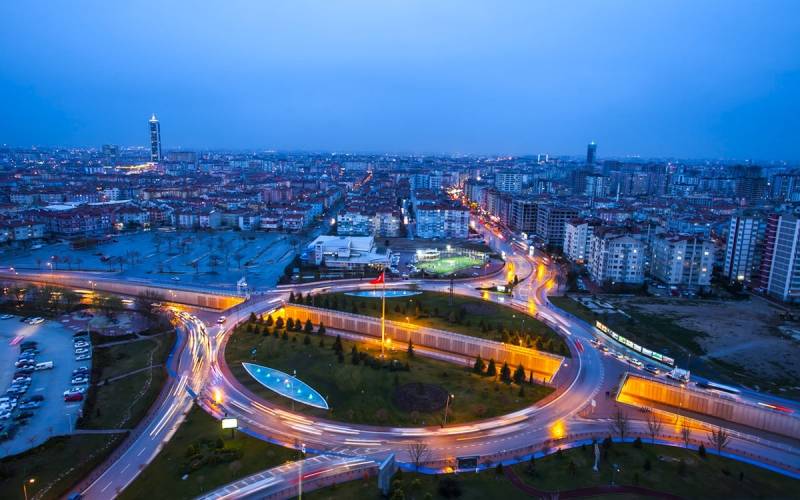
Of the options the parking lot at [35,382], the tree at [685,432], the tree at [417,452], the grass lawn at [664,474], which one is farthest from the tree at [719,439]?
the parking lot at [35,382]

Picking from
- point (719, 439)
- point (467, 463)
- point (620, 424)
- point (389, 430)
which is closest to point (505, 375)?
point (620, 424)

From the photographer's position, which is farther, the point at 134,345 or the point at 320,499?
the point at 134,345

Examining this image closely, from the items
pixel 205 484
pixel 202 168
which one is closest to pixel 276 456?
pixel 205 484

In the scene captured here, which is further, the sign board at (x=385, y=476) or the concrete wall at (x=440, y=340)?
the concrete wall at (x=440, y=340)

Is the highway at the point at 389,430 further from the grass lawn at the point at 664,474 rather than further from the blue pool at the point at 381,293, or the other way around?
the blue pool at the point at 381,293

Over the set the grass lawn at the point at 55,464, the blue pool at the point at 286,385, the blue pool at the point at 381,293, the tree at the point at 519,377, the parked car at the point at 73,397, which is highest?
the tree at the point at 519,377

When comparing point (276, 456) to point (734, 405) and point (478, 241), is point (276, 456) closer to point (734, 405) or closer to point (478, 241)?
point (734, 405)
